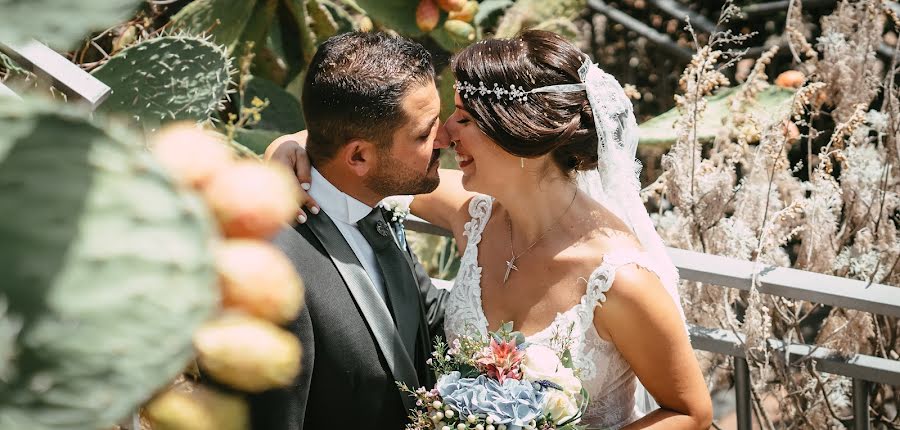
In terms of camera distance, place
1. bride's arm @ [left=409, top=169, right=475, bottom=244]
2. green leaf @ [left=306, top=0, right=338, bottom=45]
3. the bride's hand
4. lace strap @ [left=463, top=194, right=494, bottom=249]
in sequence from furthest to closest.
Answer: green leaf @ [left=306, top=0, right=338, bottom=45]
bride's arm @ [left=409, top=169, right=475, bottom=244]
lace strap @ [left=463, top=194, right=494, bottom=249]
the bride's hand

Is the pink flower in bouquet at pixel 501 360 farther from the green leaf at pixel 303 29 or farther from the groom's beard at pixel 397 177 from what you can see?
the green leaf at pixel 303 29

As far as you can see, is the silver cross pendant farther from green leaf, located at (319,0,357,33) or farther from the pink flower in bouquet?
green leaf, located at (319,0,357,33)

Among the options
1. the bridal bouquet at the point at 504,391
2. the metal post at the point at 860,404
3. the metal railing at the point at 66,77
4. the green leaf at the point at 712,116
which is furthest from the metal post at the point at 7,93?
the green leaf at the point at 712,116

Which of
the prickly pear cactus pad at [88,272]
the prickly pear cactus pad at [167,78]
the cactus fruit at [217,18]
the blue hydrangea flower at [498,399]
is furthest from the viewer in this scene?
the cactus fruit at [217,18]

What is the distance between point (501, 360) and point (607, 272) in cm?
35

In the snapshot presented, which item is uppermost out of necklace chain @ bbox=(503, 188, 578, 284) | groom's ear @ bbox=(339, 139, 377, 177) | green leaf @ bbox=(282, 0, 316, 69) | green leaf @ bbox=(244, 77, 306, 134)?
groom's ear @ bbox=(339, 139, 377, 177)

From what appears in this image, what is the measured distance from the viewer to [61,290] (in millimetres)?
257

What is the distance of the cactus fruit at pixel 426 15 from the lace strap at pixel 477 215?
1.66m

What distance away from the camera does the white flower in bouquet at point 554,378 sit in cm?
167

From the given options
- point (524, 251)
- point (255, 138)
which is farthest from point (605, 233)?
point (255, 138)

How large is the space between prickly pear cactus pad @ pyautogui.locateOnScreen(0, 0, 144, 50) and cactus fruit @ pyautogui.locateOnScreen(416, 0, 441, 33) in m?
3.63

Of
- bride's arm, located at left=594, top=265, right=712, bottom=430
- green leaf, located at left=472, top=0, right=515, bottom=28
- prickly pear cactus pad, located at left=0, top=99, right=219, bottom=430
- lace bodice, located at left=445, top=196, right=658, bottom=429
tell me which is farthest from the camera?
green leaf, located at left=472, top=0, right=515, bottom=28

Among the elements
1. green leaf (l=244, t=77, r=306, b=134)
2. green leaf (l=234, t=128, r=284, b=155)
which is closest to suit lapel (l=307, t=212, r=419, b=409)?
green leaf (l=234, t=128, r=284, b=155)

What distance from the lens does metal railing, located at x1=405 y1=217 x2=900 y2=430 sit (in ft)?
6.43
